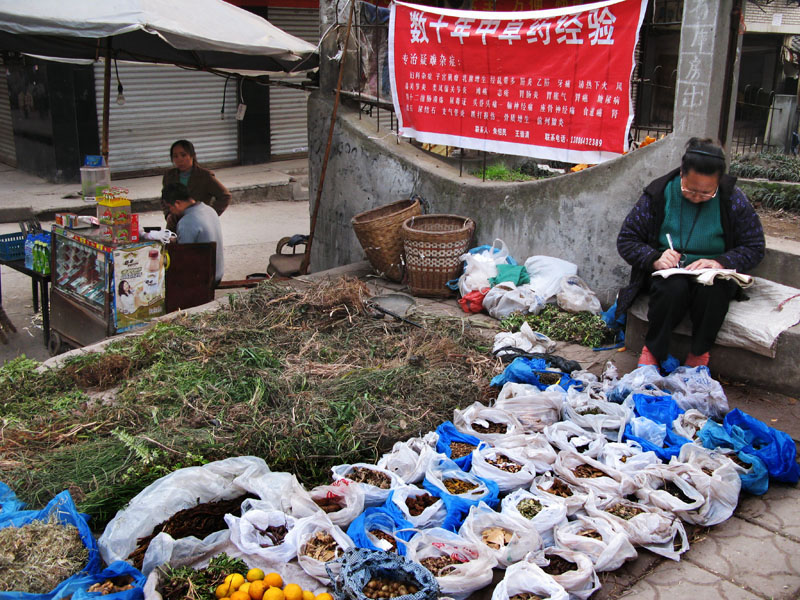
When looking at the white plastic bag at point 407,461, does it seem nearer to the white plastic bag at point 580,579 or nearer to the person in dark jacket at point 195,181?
the white plastic bag at point 580,579

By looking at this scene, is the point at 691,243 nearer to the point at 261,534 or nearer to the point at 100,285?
the point at 261,534

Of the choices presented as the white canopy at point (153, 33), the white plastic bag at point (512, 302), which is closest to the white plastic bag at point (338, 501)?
the white plastic bag at point (512, 302)

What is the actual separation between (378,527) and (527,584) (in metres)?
0.71

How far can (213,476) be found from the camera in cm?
337

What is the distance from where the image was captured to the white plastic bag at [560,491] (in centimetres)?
328

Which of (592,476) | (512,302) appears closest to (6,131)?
(512,302)

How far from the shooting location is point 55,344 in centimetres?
606

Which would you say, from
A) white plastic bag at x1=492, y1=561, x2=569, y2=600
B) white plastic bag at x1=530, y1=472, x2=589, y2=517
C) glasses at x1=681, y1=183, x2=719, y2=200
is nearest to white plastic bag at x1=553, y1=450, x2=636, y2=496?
white plastic bag at x1=530, y1=472, x2=589, y2=517

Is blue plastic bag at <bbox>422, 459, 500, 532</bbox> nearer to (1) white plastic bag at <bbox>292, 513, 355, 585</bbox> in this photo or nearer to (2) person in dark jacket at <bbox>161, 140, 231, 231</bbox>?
(1) white plastic bag at <bbox>292, 513, 355, 585</bbox>

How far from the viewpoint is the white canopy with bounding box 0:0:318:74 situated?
17.9 feet

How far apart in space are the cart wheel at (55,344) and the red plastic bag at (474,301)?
327 centimetres

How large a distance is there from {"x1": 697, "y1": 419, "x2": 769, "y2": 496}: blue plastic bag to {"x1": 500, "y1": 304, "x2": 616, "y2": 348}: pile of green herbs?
1398 mm

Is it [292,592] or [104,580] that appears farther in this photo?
[104,580]

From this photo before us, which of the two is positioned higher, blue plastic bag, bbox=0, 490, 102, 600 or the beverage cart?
the beverage cart
